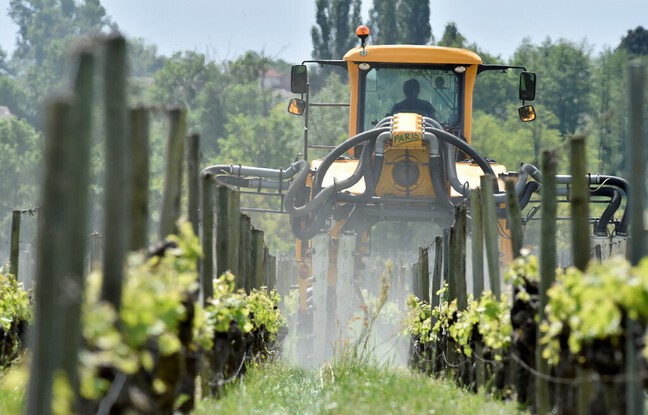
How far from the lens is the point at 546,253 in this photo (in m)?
11.7

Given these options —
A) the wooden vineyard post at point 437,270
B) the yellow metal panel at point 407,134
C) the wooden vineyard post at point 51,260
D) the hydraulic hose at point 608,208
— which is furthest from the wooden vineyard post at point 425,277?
the wooden vineyard post at point 51,260

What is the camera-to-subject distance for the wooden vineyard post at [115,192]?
28.1 ft

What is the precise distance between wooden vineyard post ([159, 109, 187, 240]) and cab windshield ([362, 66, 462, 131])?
14.7 metres

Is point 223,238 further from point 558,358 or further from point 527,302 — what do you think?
point 558,358

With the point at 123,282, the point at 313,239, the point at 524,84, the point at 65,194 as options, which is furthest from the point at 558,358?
the point at 524,84

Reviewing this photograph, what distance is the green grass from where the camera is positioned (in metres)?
13.3

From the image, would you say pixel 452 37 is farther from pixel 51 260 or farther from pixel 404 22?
pixel 51 260

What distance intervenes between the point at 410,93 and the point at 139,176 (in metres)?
17.0

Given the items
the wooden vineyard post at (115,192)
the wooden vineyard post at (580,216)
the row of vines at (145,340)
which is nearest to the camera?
the row of vines at (145,340)

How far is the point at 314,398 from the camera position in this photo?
15852 millimetres

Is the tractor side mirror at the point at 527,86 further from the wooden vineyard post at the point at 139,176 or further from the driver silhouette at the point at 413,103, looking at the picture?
the wooden vineyard post at the point at 139,176

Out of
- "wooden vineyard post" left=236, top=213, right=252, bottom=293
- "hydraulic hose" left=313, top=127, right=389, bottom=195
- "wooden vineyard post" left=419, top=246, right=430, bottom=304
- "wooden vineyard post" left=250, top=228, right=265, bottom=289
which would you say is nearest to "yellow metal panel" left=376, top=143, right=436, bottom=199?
"hydraulic hose" left=313, top=127, right=389, bottom=195

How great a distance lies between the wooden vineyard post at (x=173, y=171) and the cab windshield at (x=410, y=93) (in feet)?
48.4

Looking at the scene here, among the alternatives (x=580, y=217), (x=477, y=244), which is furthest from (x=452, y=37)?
(x=580, y=217)
